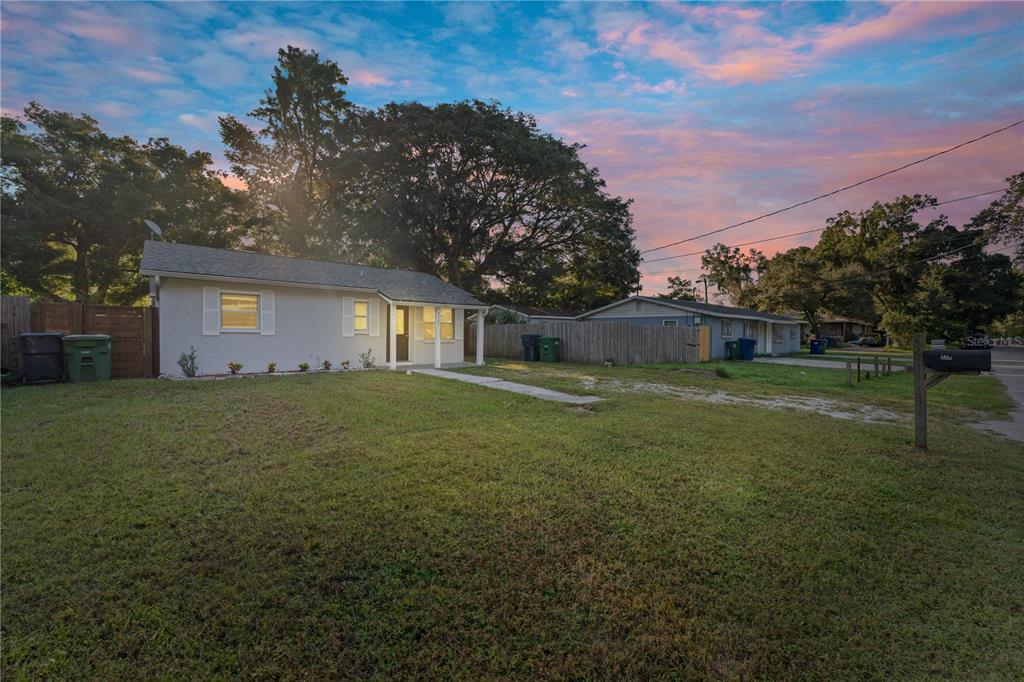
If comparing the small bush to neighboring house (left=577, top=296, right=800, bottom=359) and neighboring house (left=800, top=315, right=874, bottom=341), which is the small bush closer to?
neighboring house (left=577, top=296, right=800, bottom=359)

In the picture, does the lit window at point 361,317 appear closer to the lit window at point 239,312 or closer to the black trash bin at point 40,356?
the lit window at point 239,312

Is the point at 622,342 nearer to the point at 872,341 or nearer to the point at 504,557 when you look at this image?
the point at 504,557

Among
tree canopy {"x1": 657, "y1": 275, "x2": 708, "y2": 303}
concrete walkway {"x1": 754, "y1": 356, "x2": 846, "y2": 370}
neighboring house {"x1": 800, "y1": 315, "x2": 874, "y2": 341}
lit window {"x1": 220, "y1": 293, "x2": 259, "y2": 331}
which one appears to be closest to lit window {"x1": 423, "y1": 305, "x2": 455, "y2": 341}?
lit window {"x1": 220, "y1": 293, "x2": 259, "y2": 331}

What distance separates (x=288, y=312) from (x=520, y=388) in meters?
7.61

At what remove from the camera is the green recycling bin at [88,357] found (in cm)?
929

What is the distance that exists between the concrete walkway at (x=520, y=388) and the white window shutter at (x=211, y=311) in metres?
5.72

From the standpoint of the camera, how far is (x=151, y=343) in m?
10.6

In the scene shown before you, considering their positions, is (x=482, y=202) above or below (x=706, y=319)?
above

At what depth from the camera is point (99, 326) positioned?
10.2 m

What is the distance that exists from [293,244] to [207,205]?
524 centimetres

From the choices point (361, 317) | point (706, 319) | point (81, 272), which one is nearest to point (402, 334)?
point (361, 317)

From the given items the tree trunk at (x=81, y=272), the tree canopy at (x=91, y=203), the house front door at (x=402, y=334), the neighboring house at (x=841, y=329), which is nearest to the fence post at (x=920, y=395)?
the house front door at (x=402, y=334)

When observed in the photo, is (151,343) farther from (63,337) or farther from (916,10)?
(916,10)

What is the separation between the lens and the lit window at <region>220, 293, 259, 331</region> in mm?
11820
